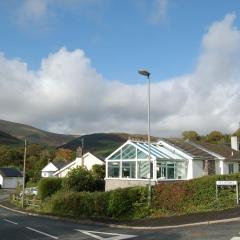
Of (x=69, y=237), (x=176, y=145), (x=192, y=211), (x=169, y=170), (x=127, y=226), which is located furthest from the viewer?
(x=176, y=145)

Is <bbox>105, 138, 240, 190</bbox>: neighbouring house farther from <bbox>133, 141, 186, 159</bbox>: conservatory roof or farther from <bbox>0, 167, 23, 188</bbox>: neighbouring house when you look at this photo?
<bbox>0, 167, 23, 188</bbox>: neighbouring house

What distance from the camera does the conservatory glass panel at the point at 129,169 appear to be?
43.5 metres

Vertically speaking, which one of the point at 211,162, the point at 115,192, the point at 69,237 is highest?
→ the point at 211,162

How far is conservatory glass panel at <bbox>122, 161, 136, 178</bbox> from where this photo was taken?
43500 millimetres

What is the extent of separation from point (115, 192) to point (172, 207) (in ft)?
12.8

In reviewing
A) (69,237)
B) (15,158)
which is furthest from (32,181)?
(69,237)

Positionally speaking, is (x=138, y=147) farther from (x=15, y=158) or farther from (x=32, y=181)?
(x=15, y=158)

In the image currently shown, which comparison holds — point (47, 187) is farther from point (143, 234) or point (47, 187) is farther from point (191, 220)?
point (143, 234)

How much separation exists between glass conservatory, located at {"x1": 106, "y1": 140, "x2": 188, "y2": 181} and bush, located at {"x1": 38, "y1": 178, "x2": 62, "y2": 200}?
644 cm

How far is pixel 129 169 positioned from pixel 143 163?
6.15 ft

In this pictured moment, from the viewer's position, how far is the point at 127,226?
24.9 m

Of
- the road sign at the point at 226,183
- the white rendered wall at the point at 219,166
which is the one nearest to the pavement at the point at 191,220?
the road sign at the point at 226,183

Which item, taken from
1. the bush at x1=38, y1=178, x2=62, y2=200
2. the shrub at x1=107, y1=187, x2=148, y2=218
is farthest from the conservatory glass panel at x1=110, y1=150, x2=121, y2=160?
the shrub at x1=107, y1=187, x2=148, y2=218

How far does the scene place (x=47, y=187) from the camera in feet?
159
